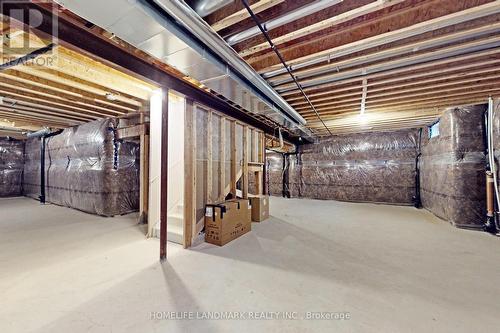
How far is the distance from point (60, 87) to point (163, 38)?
2850 millimetres

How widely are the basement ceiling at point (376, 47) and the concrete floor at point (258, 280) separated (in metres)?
2.31

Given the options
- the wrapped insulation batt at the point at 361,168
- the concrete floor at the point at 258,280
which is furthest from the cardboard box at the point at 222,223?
the wrapped insulation batt at the point at 361,168

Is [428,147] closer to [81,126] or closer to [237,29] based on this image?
[237,29]

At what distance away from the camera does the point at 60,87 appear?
3.14m

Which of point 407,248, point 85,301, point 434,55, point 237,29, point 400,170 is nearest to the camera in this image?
point 85,301

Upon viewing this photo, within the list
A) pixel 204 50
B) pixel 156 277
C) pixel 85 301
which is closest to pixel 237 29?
pixel 204 50

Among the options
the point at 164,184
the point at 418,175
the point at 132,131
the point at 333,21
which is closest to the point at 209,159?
the point at 164,184

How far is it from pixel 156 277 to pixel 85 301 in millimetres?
560

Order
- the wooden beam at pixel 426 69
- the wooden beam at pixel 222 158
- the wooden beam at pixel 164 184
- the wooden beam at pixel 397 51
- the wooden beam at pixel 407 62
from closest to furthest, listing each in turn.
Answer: the wooden beam at pixel 397 51
the wooden beam at pixel 407 62
the wooden beam at pixel 426 69
the wooden beam at pixel 164 184
the wooden beam at pixel 222 158

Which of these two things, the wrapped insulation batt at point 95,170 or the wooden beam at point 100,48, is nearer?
the wooden beam at point 100,48

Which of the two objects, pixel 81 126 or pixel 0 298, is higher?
pixel 81 126

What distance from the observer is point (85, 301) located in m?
1.69

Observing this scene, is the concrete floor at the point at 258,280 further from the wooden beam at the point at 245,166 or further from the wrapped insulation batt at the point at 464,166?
the wooden beam at the point at 245,166

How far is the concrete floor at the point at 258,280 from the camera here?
1469mm
